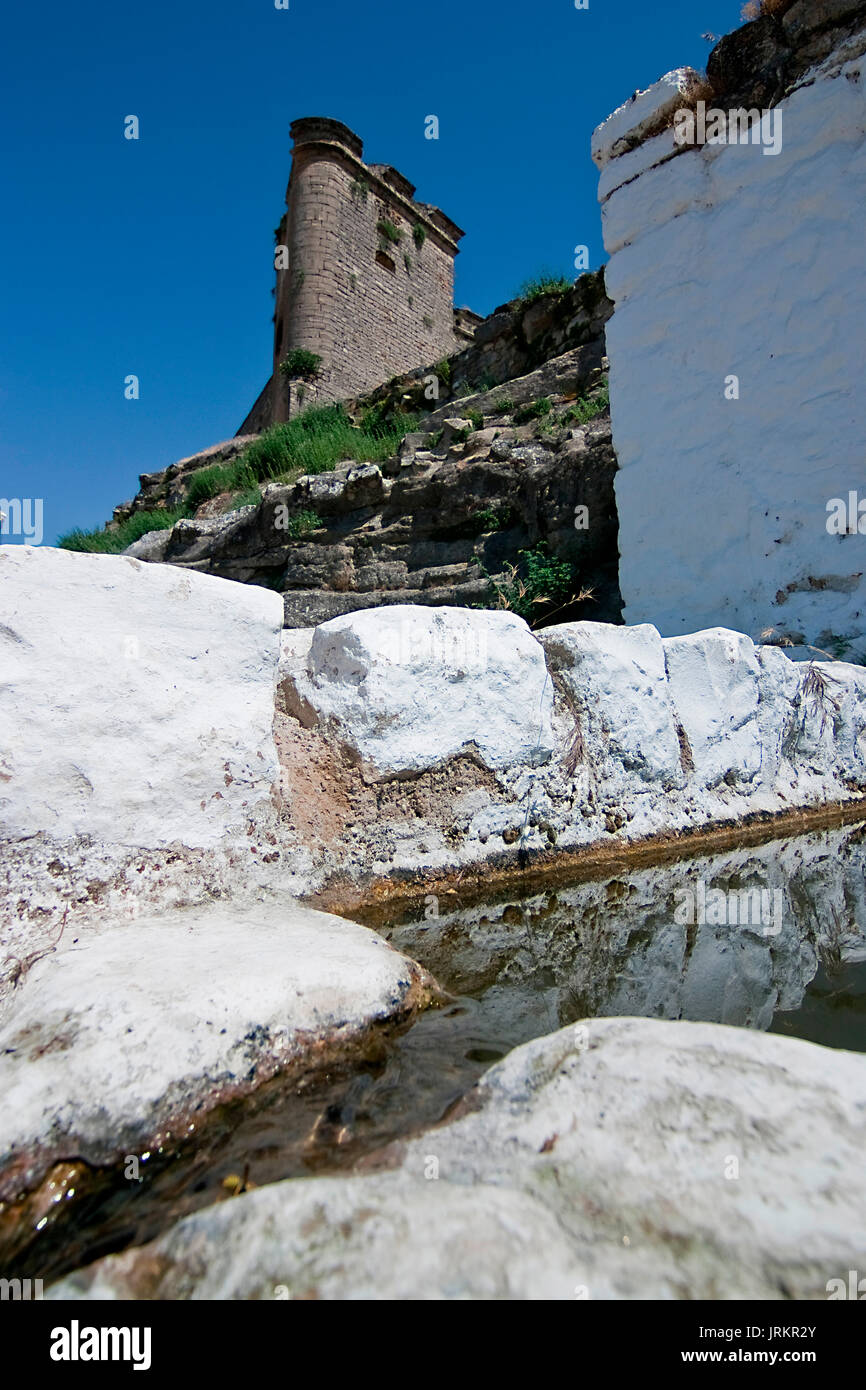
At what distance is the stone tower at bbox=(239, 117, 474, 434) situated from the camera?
1517 cm

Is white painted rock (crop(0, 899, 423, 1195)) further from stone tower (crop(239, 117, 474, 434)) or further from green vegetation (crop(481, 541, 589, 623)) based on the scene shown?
stone tower (crop(239, 117, 474, 434))

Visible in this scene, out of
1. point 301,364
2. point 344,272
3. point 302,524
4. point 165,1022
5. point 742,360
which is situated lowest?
point 165,1022

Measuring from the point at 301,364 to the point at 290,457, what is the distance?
7.08m

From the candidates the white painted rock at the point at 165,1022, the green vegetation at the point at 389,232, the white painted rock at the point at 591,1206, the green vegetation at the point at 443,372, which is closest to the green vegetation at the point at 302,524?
the white painted rock at the point at 165,1022

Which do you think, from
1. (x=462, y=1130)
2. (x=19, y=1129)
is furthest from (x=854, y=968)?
(x=19, y=1129)

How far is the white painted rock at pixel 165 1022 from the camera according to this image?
1.06 meters

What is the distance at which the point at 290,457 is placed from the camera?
29.0 feet

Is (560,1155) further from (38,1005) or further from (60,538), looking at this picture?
(60,538)

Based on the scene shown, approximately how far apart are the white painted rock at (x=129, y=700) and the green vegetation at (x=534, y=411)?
5739mm

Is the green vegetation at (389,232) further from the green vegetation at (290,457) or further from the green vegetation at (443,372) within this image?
the green vegetation at (443,372)

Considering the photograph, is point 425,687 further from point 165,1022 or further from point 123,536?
point 123,536

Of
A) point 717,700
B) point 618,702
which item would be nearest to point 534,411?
point 717,700

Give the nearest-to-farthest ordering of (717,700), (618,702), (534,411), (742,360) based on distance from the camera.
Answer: (618,702)
(717,700)
(742,360)
(534,411)
